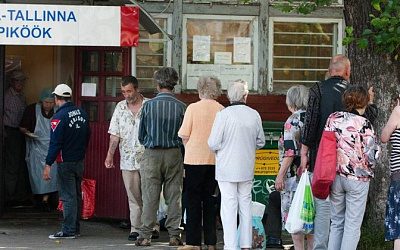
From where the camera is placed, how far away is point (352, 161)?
30.5 ft

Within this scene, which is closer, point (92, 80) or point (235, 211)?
point (235, 211)

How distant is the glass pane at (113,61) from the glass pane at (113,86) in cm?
10

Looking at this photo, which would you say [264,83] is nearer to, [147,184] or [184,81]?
[184,81]

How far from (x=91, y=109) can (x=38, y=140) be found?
3.88 ft

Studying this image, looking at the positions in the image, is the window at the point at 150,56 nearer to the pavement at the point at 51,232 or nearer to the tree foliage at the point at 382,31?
the pavement at the point at 51,232

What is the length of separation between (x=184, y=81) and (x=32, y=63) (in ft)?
8.23

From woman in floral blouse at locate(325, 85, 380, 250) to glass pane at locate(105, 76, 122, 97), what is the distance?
4213 millimetres

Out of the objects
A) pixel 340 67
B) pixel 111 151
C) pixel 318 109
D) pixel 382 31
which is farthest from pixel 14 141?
pixel 382 31

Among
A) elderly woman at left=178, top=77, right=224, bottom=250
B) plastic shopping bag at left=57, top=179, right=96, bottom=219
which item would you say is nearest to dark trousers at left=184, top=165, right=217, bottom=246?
elderly woman at left=178, top=77, right=224, bottom=250

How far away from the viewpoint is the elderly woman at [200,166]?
35.2ft

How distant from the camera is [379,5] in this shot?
10133 mm

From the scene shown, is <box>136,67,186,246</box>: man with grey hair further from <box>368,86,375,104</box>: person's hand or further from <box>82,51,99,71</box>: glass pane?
<box>368,86,375,104</box>: person's hand

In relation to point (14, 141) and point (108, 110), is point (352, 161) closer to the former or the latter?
point (108, 110)

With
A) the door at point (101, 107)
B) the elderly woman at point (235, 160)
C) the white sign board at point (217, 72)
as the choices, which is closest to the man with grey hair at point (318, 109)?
the elderly woman at point (235, 160)
